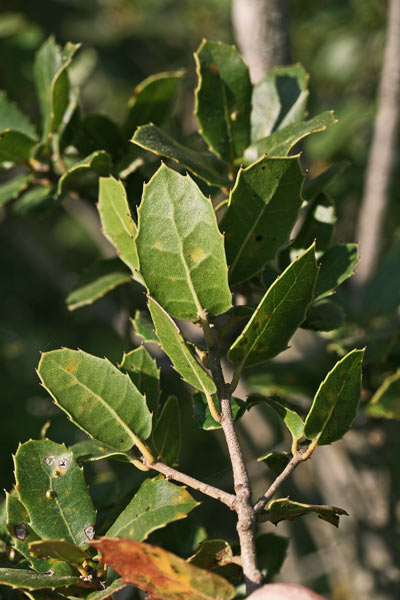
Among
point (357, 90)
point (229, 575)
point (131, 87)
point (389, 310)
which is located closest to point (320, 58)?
point (357, 90)

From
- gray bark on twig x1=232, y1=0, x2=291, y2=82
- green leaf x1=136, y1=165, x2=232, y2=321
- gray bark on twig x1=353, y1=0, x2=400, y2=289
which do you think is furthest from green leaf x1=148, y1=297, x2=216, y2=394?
gray bark on twig x1=353, y1=0, x2=400, y2=289

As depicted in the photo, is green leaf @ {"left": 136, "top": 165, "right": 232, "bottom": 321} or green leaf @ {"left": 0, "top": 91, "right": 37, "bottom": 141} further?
green leaf @ {"left": 0, "top": 91, "right": 37, "bottom": 141}

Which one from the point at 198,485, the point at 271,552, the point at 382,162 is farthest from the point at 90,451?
the point at 382,162

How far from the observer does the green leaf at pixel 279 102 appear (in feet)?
3.09

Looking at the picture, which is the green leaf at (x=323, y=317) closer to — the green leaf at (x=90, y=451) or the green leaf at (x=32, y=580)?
the green leaf at (x=90, y=451)

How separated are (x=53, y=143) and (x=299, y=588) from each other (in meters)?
0.69

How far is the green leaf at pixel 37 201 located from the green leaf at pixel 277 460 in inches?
18.9

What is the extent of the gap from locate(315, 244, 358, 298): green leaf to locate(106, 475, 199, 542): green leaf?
30 centimetres

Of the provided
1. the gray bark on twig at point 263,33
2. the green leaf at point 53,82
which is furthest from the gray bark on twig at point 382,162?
the green leaf at point 53,82

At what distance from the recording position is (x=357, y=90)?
7.84 feet

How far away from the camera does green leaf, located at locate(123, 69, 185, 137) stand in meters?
1.00

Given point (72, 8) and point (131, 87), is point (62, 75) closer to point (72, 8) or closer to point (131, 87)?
point (72, 8)

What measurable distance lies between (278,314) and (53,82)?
436 millimetres

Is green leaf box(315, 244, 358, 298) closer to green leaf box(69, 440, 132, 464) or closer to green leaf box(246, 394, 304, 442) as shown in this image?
green leaf box(246, 394, 304, 442)
